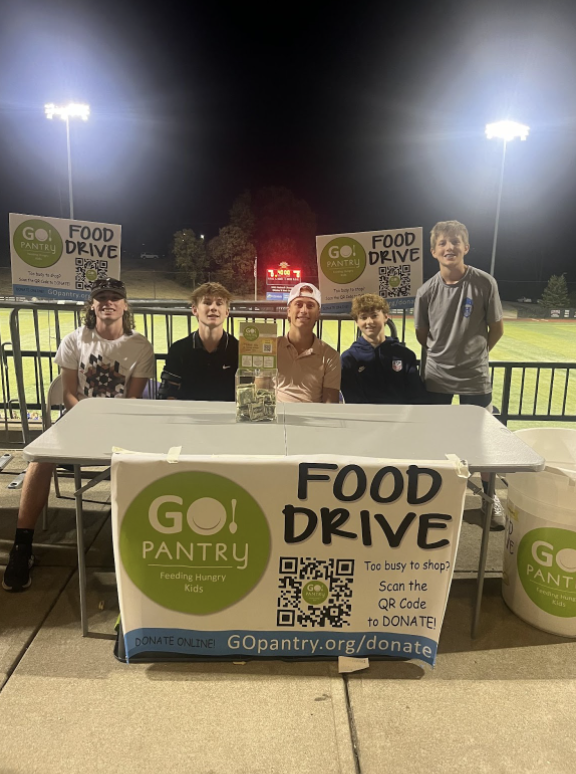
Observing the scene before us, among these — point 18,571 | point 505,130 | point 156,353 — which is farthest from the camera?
point 505,130

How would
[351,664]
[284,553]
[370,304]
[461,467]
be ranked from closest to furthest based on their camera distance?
[461,467]
[284,553]
[351,664]
[370,304]

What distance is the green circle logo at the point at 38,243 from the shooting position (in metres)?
4.14

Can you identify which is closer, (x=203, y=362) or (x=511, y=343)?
(x=203, y=362)

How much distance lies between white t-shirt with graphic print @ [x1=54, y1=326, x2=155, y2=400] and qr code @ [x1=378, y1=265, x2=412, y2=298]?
1986 mm

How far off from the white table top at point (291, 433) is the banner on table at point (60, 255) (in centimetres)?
189

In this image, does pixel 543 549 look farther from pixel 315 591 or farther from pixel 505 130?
pixel 505 130

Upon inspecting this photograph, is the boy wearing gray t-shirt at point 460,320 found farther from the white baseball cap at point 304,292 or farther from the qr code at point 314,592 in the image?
the qr code at point 314,592

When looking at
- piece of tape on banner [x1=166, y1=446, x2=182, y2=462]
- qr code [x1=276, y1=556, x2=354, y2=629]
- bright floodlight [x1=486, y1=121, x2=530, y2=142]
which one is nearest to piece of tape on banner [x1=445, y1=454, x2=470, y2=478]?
qr code [x1=276, y1=556, x2=354, y2=629]

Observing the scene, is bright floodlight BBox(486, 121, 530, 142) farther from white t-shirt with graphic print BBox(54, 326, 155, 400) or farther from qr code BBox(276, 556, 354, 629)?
qr code BBox(276, 556, 354, 629)

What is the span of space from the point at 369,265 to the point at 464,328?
39.4 inches

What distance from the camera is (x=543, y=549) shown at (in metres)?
2.40

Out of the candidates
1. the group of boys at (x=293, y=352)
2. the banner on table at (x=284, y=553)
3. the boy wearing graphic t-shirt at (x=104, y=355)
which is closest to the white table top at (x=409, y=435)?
the banner on table at (x=284, y=553)

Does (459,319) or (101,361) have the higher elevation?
(459,319)

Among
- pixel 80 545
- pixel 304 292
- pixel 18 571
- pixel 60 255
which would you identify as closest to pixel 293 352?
pixel 304 292
